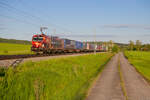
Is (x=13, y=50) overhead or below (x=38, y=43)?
below

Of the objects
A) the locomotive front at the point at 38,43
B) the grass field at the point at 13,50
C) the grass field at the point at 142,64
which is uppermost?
the locomotive front at the point at 38,43

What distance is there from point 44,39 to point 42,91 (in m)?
25.5

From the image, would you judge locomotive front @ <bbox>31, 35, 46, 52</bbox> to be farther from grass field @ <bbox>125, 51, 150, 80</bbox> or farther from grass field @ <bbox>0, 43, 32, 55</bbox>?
grass field @ <bbox>125, 51, 150, 80</bbox>

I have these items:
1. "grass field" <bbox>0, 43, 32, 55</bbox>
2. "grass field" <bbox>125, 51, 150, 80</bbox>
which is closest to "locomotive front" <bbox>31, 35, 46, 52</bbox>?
"grass field" <bbox>0, 43, 32, 55</bbox>

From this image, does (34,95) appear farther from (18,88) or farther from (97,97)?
(97,97)

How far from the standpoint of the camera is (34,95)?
8.03m

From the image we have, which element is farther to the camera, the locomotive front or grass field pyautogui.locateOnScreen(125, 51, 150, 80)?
the locomotive front

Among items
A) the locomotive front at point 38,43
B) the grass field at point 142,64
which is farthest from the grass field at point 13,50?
the grass field at point 142,64

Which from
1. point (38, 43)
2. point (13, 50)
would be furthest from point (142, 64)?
point (13, 50)

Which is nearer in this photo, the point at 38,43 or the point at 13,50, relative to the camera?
the point at 38,43

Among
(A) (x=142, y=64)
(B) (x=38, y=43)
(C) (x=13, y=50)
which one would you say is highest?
(B) (x=38, y=43)

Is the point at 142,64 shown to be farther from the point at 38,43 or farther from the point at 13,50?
the point at 13,50

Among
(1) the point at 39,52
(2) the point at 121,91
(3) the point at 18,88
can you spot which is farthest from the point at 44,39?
(3) the point at 18,88

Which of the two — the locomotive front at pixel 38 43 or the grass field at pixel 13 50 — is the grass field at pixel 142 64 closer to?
the locomotive front at pixel 38 43
